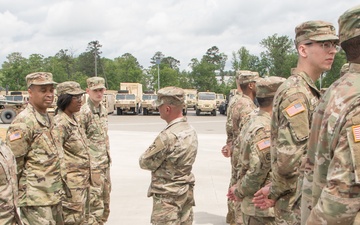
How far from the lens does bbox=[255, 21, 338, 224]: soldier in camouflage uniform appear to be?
2596mm

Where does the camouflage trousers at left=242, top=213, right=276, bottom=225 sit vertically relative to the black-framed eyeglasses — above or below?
below

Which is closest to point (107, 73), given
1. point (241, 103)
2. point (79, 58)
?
point (79, 58)

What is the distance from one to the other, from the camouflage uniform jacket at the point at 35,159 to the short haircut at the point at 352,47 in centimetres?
278

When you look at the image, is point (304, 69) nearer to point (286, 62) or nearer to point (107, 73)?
point (286, 62)

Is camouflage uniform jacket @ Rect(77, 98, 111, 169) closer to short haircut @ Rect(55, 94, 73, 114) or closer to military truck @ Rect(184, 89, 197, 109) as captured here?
short haircut @ Rect(55, 94, 73, 114)

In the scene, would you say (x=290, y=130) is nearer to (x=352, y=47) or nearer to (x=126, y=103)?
(x=352, y=47)

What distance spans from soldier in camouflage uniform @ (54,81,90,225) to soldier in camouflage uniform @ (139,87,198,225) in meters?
1.20

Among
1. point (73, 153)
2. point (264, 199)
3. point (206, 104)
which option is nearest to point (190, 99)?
point (206, 104)

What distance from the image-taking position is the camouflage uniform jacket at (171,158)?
3.49 m

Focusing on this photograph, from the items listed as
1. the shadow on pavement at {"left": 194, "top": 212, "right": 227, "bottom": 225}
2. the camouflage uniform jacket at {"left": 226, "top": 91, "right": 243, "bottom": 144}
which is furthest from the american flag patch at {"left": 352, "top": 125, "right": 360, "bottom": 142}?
the shadow on pavement at {"left": 194, "top": 212, "right": 227, "bottom": 225}

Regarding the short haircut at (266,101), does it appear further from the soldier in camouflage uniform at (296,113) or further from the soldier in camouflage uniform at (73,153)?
the soldier in camouflage uniform at (73,153)

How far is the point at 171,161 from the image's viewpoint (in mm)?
3506

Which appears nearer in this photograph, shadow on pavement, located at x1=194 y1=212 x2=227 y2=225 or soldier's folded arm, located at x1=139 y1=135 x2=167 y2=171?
soldier's folded arm, located at x1=139 y1=135 x2=167 y2=171

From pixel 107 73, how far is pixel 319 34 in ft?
225
